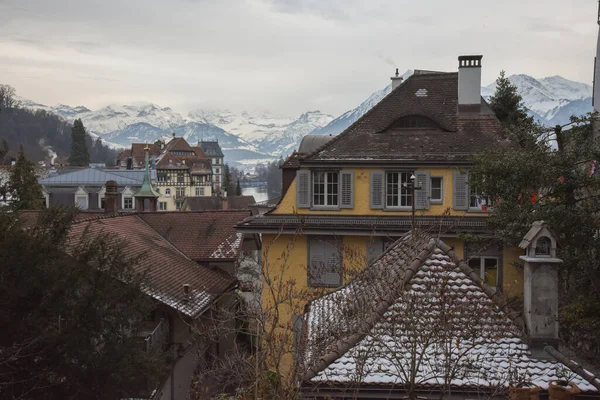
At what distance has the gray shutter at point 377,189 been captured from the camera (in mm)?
22562

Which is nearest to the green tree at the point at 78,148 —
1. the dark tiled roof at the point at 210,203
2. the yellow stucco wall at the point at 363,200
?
the dark tiled roof at the point at 210,203

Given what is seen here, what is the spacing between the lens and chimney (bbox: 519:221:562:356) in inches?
376

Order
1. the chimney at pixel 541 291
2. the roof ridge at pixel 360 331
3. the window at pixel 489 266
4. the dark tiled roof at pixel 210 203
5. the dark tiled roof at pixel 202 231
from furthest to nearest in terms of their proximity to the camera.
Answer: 1. the dark tiled roof at pixel 210 203
2. the dark tiled roof at pixel 202 231
3. the window at pixel 489 266
4. the chimney at pixel 541 291
5. the roof ridge at pixel 360 331

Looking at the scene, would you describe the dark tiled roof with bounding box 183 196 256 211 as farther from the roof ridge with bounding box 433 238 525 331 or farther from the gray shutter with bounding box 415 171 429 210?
the roof ridge with bounding box 433 238 525 331

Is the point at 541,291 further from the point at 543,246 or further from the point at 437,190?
the point at 437,190

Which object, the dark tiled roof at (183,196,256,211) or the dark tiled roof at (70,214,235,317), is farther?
the dark tiled roof at (183,196,256,211)

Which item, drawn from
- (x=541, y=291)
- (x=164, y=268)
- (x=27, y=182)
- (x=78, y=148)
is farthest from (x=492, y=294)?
(x=78, y=148)

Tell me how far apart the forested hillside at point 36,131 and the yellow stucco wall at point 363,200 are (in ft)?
427

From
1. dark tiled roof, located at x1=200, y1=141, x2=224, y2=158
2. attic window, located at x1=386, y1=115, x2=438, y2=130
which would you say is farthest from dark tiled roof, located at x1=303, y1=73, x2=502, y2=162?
dark tiled roof, located at x1=200, y1=141, x2=224, y2=158

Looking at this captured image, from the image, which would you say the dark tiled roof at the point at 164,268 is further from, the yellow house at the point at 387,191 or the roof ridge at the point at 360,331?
the roof ridge at the point at 360,331

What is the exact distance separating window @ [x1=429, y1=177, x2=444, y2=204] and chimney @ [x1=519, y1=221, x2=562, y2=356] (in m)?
12.6

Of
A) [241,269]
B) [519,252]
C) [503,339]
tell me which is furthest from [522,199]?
[241,269]

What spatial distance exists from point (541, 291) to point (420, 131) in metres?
15.0

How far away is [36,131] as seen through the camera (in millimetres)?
164375
